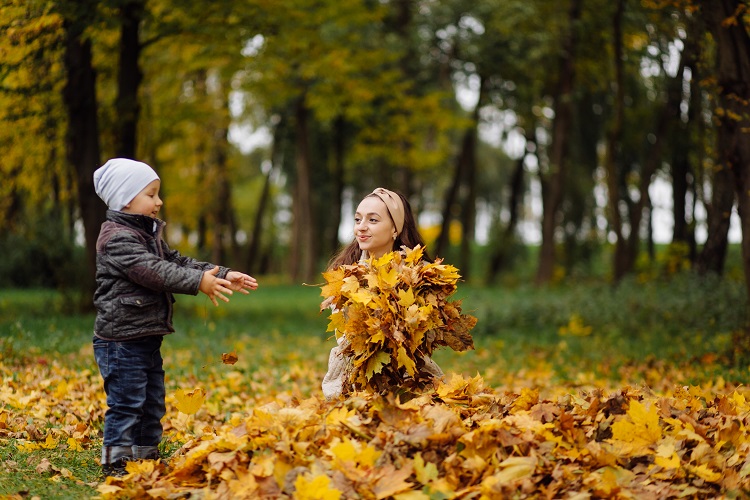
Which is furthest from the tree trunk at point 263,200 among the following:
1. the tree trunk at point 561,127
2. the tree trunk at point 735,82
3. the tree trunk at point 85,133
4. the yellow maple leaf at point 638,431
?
the yellow maple leaf at point 638,431

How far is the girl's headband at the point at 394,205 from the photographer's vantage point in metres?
4.56

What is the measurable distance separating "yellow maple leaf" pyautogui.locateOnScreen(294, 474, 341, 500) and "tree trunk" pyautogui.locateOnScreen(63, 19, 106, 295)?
9492 mm

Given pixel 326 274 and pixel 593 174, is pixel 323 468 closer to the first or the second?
pixel 326 274

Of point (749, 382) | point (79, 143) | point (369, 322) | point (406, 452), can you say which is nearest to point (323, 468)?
point (406, 452)

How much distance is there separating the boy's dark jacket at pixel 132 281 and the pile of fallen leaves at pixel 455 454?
699mm

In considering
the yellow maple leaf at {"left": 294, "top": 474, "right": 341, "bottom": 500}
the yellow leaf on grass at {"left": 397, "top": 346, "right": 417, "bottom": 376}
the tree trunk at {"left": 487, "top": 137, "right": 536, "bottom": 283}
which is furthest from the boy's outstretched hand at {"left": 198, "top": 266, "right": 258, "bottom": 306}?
the tree trunk at {"left": 487, "top": 137, "right": 536, "bottom": 283}

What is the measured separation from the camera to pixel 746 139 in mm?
7742

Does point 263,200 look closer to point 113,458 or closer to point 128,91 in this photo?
point 128,91

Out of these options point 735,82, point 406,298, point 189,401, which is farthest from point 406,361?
point 735,82

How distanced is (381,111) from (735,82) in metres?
14.0

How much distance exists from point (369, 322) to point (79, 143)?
31.0ft

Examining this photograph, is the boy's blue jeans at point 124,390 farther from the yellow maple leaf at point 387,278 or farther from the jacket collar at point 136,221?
the yellow maple leaf at point 387,278

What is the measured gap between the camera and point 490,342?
38.8 feet

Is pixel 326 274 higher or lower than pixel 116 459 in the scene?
higher
